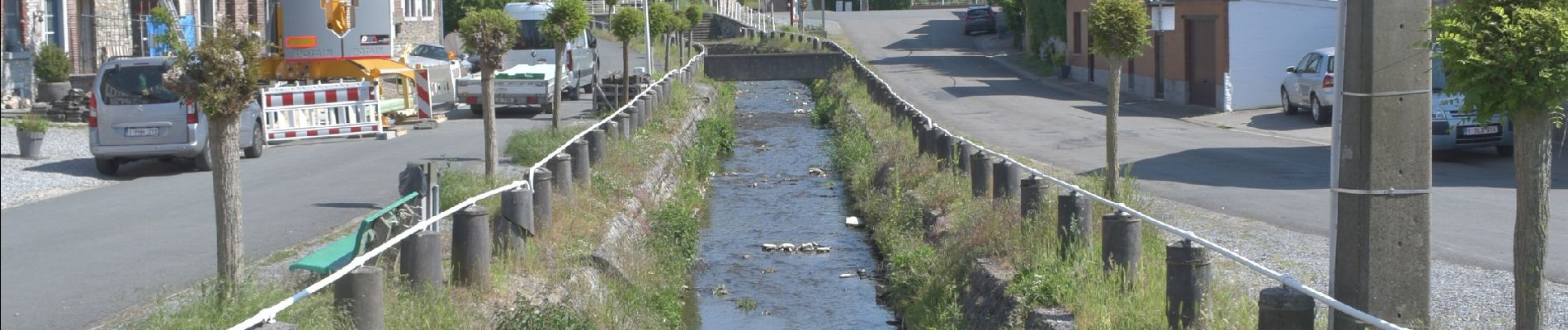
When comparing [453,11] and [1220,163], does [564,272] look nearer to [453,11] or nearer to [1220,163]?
[1220,163]

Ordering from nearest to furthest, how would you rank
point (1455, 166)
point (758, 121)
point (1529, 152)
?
point (1529, 152)
point (1455, 166)
point (758, 121)

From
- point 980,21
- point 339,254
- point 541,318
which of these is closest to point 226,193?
point 339,254

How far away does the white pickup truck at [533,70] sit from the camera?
28.0m

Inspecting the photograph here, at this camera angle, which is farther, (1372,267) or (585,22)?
(585,22)

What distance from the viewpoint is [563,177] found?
11867 mm

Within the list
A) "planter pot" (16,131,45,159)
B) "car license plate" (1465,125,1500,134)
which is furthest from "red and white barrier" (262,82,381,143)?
"car license plate" (1465,125,1500,134)

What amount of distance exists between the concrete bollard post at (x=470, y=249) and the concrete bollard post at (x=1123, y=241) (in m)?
3.23

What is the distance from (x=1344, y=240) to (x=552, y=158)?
797cm

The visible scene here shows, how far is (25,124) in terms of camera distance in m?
18.9

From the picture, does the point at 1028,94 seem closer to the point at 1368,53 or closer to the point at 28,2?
the point at 28,2

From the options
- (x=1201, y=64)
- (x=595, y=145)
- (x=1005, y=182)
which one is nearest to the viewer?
(x=1005, y=182)

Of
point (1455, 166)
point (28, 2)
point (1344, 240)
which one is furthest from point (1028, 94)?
point (1344, 240)

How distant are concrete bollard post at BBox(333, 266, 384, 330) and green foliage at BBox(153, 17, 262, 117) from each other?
1.35 m

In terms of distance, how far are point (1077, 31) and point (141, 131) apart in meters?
27.3
